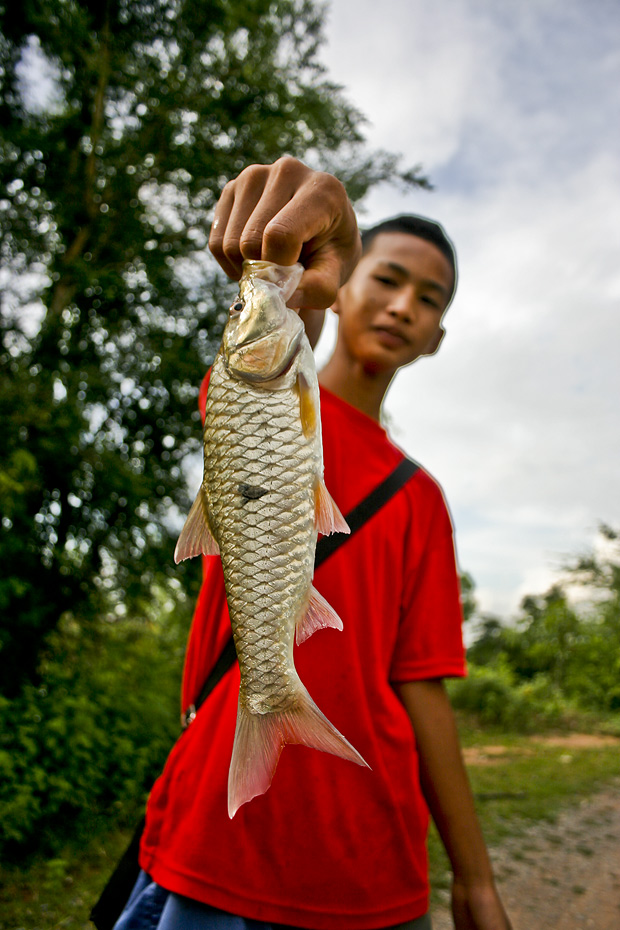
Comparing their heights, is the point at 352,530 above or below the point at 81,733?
above

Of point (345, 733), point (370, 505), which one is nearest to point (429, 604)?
point (370, 505)

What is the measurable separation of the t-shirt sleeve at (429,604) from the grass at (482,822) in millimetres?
3273

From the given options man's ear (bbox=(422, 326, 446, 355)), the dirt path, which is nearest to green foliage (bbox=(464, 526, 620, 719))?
the dirt path

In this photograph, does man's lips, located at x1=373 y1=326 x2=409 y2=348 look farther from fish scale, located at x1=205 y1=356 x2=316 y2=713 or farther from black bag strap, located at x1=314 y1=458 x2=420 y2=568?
fish scale, located at x1=205 y1=356 x2=316 y2=713

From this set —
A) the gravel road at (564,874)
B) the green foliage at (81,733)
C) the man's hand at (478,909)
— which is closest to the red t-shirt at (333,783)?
the man's hand at (478,909)

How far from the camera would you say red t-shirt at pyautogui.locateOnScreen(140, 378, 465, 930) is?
1.50 metres

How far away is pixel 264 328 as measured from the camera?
1287 millimetres

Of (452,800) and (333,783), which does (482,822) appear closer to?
(452,800)

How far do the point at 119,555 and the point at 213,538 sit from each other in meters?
6.54

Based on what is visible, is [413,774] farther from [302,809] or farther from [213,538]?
[213,538]

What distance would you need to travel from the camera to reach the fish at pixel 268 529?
1.18 metres

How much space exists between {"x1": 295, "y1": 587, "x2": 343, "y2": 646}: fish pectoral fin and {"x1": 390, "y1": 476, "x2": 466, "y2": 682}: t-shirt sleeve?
0.81 meters

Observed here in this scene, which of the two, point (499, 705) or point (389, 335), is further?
point (499, 705)

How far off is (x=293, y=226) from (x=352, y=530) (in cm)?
80
